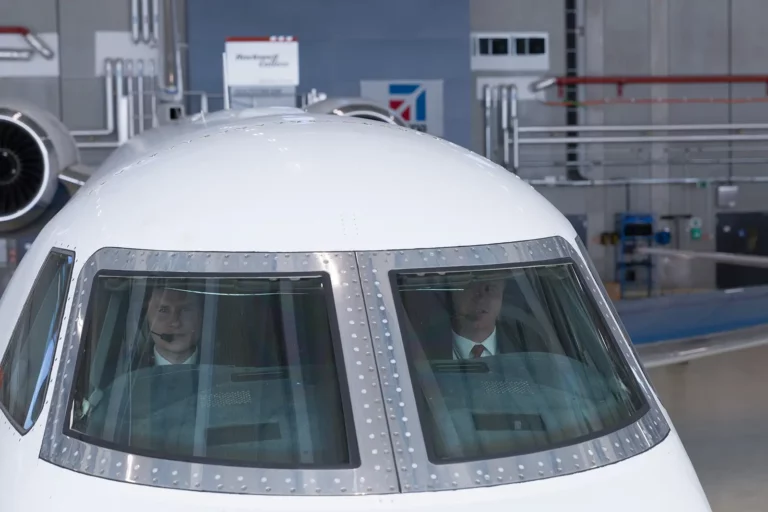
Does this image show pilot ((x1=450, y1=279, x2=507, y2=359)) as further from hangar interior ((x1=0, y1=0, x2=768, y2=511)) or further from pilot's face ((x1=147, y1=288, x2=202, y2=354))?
hangar interior ((x1=0, y1=0, x2=768, y2=511))

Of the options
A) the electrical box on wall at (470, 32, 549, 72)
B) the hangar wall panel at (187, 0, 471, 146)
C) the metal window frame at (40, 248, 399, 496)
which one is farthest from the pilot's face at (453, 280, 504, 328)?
the electrical box on wall at (470, 32, 549, 72)

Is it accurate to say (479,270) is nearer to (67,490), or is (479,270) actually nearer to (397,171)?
(397,171)

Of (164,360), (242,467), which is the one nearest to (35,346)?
(164,360)

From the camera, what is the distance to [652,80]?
17688 millimetres

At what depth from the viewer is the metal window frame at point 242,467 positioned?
2561 mm

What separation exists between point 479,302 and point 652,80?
15.6 m

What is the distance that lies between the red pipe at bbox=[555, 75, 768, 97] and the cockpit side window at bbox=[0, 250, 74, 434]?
1472cm

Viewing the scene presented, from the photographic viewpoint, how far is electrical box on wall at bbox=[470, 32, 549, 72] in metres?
17.3

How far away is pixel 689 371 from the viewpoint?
11.1 metres

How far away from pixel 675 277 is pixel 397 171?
15.2 meters

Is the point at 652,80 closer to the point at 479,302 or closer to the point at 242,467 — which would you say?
the point at 479,302

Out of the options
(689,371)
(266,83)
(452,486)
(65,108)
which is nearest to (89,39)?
(65,108)

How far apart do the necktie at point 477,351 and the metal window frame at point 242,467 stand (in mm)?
507

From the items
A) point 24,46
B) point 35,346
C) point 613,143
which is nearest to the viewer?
point 35,346
